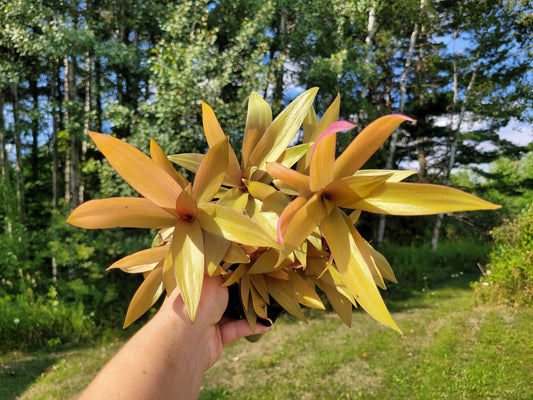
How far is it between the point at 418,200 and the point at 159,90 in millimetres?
5328

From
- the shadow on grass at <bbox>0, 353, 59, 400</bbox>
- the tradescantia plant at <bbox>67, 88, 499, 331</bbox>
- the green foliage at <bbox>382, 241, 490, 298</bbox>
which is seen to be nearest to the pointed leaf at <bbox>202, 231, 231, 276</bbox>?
the tradescantia plant at <bbox>67, 88, 499, 331</bbox>

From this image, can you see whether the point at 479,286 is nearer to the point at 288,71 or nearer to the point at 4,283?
the point at 288,71

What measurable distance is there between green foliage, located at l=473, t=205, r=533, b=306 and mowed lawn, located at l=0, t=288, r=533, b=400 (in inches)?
10.5

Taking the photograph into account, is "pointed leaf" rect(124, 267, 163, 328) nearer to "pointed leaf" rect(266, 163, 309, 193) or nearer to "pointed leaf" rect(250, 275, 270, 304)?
"pointed leaf" rect(250, 275, 270, 304)

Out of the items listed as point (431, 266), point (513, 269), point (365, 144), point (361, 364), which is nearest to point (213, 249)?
point (365, 144)

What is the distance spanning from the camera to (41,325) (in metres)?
4.61

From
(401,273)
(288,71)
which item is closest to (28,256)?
(288,71)

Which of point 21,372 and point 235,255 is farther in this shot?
point 21,372

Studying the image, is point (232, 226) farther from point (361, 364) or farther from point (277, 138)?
point (361, 364)

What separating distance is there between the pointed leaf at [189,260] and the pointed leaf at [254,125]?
0.18 meters

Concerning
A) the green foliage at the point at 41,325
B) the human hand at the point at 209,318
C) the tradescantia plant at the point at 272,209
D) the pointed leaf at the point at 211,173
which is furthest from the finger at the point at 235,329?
the green foliage at the point at 41,325

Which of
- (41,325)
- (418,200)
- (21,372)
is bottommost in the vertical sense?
(21,372)

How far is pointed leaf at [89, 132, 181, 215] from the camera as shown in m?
0.43

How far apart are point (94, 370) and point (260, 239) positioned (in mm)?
4427
